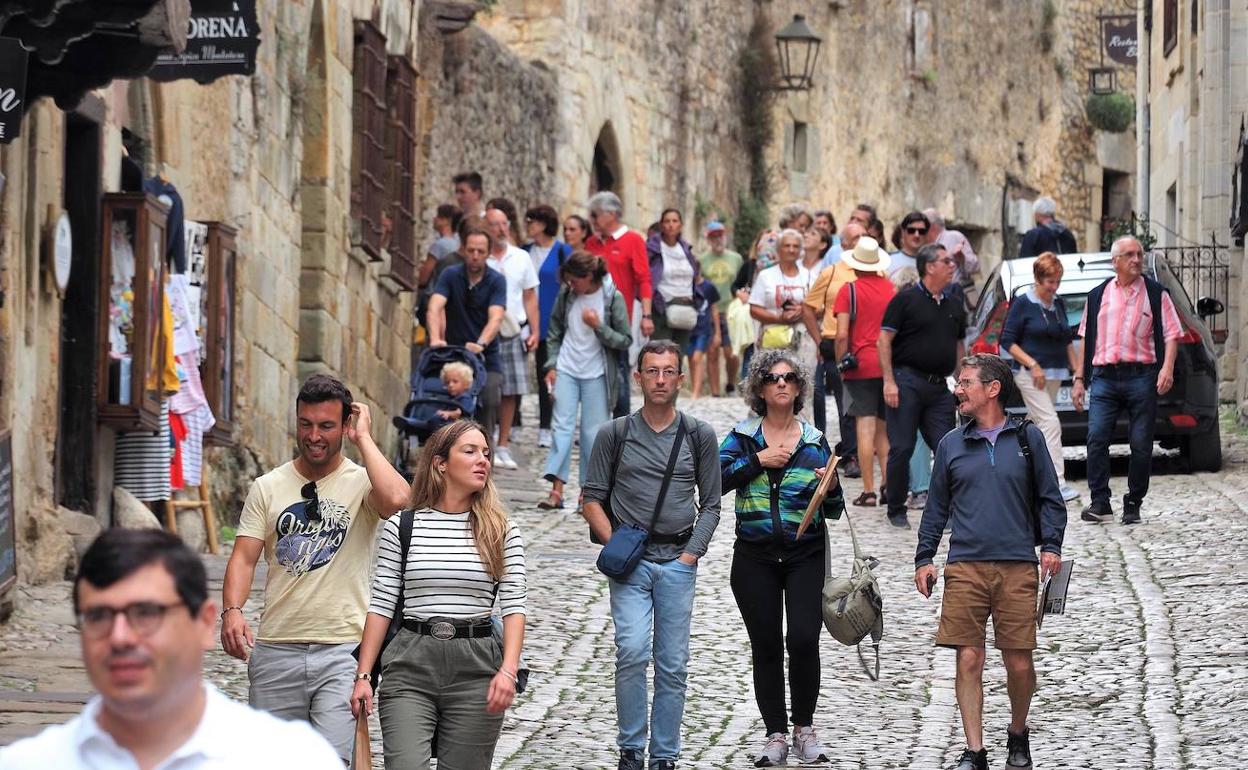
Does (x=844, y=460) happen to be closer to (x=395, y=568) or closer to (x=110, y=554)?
(x=395, y=568)

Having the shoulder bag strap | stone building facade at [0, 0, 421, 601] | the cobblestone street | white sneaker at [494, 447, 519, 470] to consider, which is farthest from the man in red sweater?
the shoulder bag strap

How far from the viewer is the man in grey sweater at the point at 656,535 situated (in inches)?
301

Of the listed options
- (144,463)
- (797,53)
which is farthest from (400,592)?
(797,53)

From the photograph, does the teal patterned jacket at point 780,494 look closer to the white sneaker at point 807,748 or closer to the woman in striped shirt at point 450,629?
the white sneaker at point 807,748

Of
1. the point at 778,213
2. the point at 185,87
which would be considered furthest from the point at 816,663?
the point at 778,213

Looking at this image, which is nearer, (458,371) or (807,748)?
(807,748)

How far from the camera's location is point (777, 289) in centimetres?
1620

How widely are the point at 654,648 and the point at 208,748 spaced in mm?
4801

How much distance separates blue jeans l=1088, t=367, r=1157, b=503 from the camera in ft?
43.0

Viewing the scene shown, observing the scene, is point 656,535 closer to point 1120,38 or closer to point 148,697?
point 148,697

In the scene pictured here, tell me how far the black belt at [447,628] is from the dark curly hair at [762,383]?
233 centimetres

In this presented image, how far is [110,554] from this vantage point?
3115mm

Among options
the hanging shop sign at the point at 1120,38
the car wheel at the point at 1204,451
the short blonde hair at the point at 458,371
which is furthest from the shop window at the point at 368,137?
the hanging shop sign at the point at 1120,38

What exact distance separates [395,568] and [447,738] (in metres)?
0.45
